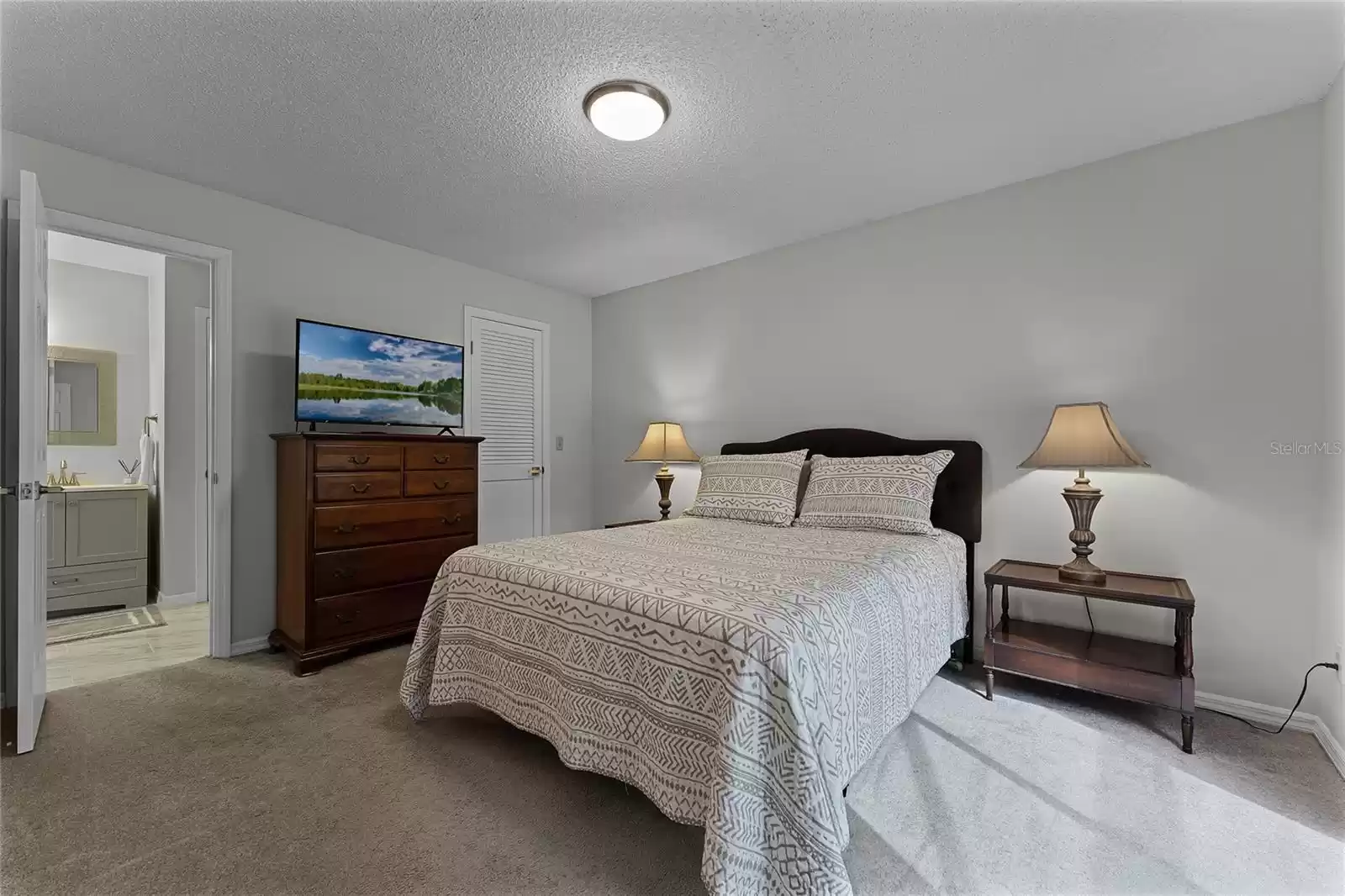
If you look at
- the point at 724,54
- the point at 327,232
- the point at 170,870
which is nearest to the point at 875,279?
the point at 724,54

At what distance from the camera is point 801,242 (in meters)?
3.74

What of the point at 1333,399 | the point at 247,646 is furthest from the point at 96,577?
the point at 1333,399

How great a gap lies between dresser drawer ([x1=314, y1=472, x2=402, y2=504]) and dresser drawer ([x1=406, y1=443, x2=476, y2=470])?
126mm

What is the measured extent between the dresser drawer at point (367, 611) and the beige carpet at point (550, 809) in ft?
1.70

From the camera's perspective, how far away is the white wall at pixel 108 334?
4.26m

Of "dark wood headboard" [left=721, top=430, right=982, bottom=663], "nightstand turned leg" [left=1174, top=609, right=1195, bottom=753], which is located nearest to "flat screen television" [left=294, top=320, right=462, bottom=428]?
"dark wood headboard" [left=721, top=430, right=982, bottom=663]

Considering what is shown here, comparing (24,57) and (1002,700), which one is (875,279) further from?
(24,57)

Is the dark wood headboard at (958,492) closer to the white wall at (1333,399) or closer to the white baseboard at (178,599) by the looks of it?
the white wall at (1333,399)

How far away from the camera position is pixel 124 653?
3.12 meters

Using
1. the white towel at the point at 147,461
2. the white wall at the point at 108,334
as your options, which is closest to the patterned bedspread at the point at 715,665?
the white towel at the point at 147,461

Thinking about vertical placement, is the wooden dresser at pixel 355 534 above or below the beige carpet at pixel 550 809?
above

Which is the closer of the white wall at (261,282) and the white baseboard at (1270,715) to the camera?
the white baseboard at (1270,715)

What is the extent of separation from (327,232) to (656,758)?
3538 millimetres

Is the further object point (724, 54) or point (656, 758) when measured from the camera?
point (724, 54)
